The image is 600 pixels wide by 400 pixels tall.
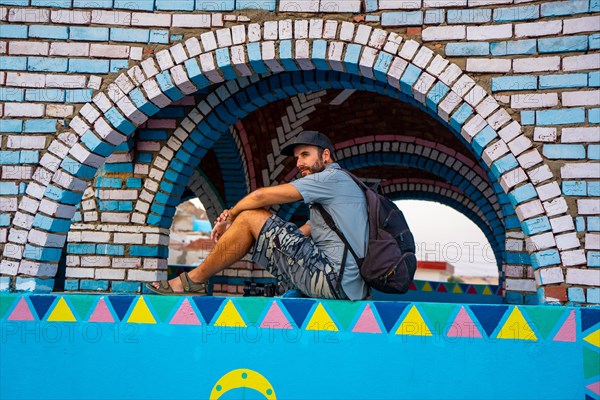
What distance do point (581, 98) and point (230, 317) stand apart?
2.82 metres

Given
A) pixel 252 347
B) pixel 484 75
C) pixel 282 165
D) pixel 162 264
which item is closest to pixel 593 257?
pixel 484 75

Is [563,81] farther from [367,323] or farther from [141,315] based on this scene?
[141,315]

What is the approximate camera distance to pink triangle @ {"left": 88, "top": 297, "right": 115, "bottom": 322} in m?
2.53

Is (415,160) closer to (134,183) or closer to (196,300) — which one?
(134,183)

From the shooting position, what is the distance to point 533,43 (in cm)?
417

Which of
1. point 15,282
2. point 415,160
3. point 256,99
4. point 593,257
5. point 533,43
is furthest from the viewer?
point 415,160

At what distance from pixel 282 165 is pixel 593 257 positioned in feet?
19.2

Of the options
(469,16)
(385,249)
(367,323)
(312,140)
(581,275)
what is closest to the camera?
(367,323)

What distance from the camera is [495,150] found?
4.11 metres

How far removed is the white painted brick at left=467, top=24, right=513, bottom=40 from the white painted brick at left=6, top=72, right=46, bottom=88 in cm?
311

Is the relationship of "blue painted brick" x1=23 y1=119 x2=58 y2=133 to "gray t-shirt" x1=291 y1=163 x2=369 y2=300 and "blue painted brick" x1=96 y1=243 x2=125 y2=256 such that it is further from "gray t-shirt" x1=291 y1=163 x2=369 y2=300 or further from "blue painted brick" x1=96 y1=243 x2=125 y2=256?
"gray t-shirt" x1=291 y1=163 x2=369 y2=300

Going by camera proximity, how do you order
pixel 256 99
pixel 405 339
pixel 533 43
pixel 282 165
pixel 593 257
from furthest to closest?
1. pixel 282 165
2. pixel 256 99
3. pixel 533 43
4. pixel 593 257
5. pixel 405 339

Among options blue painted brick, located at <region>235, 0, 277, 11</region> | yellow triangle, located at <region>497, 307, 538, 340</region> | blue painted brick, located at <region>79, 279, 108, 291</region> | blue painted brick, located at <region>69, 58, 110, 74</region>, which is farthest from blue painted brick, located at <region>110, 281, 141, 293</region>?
yellow triangle, located at <region>497, 307, 538, 340</region>

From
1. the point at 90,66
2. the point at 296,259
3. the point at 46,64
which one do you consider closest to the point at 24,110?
the point at 46,64
